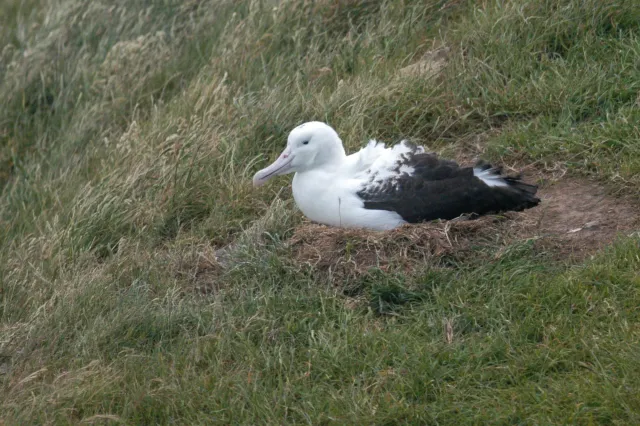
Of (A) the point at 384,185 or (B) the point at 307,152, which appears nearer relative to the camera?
(A) the point at 384,185

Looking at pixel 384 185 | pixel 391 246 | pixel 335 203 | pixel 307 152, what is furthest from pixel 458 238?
pixel 307 152

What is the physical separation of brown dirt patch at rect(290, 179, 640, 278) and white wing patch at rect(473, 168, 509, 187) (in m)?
0.17

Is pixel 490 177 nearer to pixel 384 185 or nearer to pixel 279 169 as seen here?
pixel 384 185

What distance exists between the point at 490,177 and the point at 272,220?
1.22 m

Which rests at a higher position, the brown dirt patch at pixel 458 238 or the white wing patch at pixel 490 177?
the white wing patch at pixel 490 177

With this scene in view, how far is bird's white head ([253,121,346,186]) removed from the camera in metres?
5.63

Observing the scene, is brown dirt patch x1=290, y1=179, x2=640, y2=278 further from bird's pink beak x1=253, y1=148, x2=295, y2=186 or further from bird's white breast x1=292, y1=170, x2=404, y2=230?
bird's pink beak x1=253, y1=148, x2=295, y2=186

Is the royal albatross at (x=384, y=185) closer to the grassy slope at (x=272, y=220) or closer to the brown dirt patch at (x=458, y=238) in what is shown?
the brown dirt patch at (x=458, y=238)

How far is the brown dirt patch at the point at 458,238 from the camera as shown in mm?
5070

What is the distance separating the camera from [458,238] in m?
5.16

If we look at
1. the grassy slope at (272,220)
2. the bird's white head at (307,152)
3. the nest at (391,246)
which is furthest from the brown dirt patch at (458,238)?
the bird's white head at (307,152)

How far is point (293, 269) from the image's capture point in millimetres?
5152

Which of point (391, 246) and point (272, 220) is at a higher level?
point (391, 246)

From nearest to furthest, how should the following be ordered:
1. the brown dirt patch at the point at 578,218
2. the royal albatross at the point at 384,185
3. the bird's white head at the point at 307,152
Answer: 1. the brown dirt patch at the point at 578,218
2. the royal albatross at the point at 384,185
3. the bird's white head at the point at 307,152
